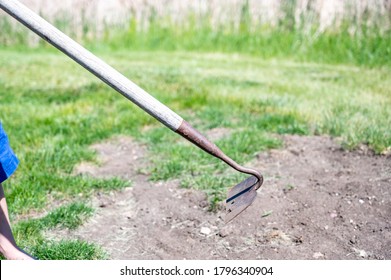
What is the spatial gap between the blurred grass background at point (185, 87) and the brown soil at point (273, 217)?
4.5 inches

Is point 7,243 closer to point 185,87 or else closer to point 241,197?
point 241,197

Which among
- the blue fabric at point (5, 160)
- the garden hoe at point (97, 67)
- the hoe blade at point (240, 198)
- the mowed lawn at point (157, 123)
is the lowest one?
the mowed lawn at point (157, 123)

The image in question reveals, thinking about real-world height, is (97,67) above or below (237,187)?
above

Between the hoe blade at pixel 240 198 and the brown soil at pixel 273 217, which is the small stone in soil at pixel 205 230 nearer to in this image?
the brown soil at pixel 273 217

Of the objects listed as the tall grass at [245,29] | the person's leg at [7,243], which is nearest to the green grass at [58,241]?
the person's leg at [7,243]

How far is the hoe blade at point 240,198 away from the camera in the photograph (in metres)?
2.32

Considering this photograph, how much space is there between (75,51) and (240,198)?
979mm

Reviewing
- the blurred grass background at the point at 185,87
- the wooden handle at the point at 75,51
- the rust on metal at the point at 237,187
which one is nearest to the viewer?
the wooden handle at the point at 75,51

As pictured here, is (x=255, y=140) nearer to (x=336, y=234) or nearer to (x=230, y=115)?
(x=230, y=115)

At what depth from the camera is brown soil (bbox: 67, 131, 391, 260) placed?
2.46 metres

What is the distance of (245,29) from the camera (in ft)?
25.3

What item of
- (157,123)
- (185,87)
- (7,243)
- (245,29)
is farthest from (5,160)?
(245,29)

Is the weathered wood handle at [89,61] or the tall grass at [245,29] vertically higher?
the weathered wood handle at [89,61]

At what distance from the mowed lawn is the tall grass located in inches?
18.3
